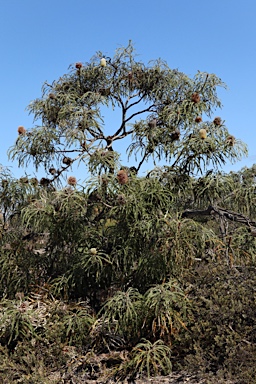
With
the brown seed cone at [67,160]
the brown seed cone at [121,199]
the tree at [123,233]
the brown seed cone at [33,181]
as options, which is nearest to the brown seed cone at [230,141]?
the tree at [123,233]

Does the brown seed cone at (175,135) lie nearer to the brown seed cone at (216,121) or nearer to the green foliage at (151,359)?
the brown seed cone at (216,121)

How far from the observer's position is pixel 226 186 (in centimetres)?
465

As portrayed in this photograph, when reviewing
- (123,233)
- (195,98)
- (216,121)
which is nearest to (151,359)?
(123,233)

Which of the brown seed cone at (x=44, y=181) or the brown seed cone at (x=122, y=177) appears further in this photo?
the brown seed cone at (x=44, y=181)

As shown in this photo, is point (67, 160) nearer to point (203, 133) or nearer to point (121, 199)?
point (121, 199)

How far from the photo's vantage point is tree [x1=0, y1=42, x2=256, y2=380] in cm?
398

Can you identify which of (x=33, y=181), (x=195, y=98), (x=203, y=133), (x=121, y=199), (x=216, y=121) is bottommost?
(x=121, y=199)

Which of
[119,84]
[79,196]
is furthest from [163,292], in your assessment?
[119,84]

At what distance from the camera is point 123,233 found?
4.29 m

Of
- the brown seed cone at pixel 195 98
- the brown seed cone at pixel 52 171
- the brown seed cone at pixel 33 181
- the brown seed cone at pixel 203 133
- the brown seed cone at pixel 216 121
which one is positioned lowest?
the brown seed cone at pixel 33 181

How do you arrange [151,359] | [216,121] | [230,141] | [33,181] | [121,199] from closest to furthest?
[151,359], [121,199], [230,141], [216,121], [33,181]

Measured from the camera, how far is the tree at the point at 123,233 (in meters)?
3.98

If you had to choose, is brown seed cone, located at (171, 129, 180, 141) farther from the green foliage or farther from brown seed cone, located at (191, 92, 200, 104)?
the green foliage

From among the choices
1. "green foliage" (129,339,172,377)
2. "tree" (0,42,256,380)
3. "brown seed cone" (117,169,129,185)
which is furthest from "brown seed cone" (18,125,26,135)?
"green foliage" (129,339,172,377)
